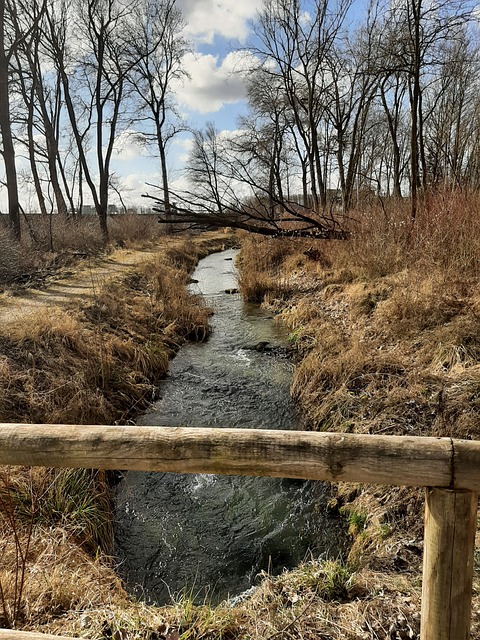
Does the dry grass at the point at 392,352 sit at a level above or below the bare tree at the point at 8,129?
below

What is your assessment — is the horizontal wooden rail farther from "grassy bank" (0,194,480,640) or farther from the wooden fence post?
"grassy bank" (0,194,480,640)

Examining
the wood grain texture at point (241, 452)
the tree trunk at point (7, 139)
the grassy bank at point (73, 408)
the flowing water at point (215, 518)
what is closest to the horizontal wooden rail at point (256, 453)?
the wood grain texture at point (241, 452)

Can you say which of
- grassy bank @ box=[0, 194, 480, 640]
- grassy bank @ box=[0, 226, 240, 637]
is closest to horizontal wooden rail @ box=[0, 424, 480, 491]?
grassy bank @ box=[0, 226, 240, 637]

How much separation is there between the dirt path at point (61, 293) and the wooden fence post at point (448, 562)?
19.8 feet

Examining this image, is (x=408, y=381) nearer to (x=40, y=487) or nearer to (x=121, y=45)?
(x=40, y=487)

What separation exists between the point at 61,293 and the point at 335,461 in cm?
828

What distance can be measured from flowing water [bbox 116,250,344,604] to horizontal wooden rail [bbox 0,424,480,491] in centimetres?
177

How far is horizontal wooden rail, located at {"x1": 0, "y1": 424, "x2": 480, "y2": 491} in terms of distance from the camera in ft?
4.53

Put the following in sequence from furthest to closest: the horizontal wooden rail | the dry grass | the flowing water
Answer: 1. the flowing water
2. the dry grass
3. the horizontal wooden rail

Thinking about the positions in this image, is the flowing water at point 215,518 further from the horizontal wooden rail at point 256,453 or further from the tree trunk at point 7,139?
the tree trunk at point 7,139

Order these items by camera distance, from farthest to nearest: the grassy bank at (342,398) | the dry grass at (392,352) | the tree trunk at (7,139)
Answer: the tree trunk at (7,139)
the dry grass at (392,352)
the grassy bank at (342,398)

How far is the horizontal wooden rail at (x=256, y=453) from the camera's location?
138cm

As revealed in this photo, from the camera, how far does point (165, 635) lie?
2178 millimetres

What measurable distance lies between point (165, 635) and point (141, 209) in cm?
3718
